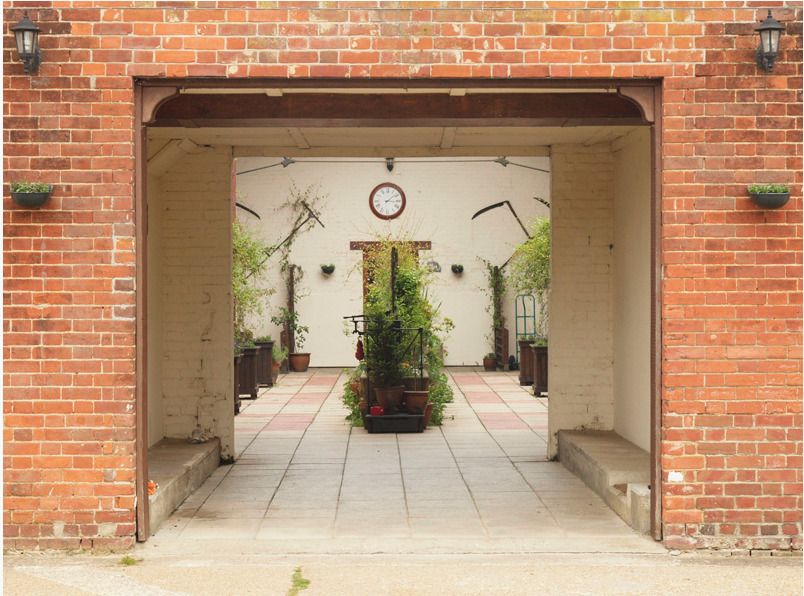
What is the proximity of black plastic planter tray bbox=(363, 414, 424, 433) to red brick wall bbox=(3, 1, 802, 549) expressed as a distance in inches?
211

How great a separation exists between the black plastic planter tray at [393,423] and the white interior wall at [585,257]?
2500 millimetres

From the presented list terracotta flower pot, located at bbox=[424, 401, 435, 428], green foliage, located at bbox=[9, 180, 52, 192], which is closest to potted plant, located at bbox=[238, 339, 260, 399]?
terracotta flower pot, located at bbox=[424, 401, 435, 428]

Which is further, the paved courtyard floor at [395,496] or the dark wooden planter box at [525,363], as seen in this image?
the dark wooden planter box at [525,363]

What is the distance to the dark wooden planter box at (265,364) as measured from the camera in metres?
15.1

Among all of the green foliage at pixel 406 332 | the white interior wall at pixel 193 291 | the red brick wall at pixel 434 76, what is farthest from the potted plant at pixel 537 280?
the red brick wall at pixel 434 76

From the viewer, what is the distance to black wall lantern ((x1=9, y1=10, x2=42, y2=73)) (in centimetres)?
495

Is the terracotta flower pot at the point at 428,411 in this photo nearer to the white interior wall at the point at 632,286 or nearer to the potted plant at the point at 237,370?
the potted plant at the point at 237,370

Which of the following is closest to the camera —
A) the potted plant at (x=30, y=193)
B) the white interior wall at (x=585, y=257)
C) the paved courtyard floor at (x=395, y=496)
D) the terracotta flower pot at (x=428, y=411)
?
the potted plant at (x=30, y=193)

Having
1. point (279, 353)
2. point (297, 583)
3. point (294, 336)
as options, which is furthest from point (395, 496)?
point (294, 336)

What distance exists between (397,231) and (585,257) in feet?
32.6

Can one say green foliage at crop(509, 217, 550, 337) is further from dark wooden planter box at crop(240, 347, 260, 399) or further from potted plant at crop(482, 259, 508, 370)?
dark wooden planter box at crop(240, 347, 260, 399)

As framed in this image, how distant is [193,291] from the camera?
8406mm

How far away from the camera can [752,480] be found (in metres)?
5.21

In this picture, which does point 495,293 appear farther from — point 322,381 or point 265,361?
point 265,361
